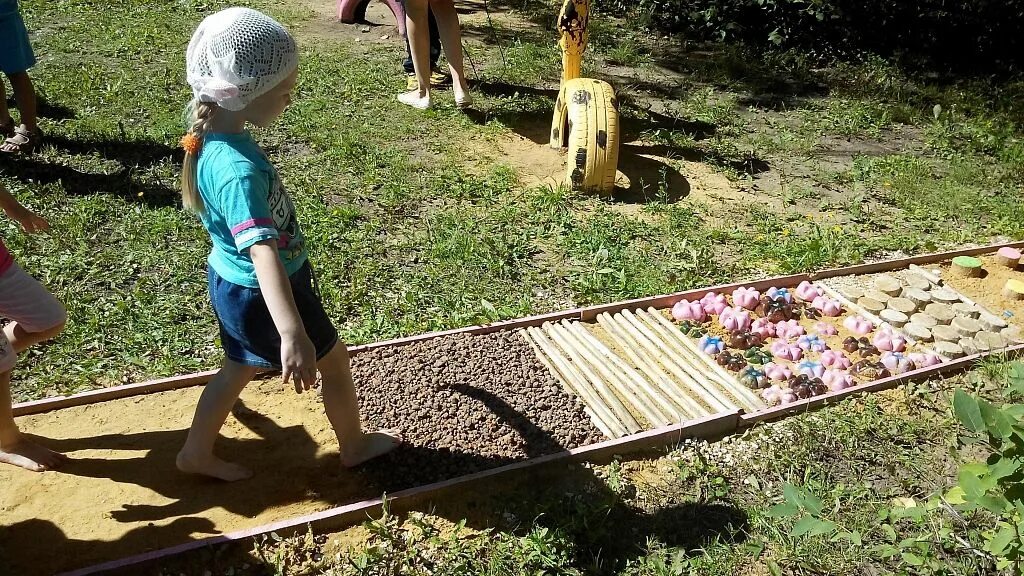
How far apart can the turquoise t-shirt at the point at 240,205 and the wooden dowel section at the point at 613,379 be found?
1.72 meters

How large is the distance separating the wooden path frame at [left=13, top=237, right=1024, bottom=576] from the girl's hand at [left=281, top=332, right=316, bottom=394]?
776 millimetres

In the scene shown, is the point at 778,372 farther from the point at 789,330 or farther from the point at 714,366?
the point at 789,330

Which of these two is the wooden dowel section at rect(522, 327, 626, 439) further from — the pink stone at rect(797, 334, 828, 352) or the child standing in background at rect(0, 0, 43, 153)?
the child standing in background at rect(0, 0, 43, 153)

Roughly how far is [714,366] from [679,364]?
17 centimetres

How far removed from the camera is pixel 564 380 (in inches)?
153

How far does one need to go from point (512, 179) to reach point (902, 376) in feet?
10.1

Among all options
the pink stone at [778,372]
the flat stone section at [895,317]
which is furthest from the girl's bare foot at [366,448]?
the flat stone section at [895,317]

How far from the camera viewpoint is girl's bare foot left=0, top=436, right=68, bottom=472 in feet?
10.3

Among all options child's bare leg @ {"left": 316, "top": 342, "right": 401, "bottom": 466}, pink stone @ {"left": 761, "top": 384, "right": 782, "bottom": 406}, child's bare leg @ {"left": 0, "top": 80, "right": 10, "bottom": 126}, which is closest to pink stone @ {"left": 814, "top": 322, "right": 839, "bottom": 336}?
pink stone @ {"left": 761, "top": 384, "right": 782, "bottom": 406}

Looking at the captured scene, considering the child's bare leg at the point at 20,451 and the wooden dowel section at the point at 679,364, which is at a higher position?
the child's bare leg at the point at 20,451

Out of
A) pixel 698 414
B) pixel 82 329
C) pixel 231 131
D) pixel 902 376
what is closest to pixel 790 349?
pixel 902 376

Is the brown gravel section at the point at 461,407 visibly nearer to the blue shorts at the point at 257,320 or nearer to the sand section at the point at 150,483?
the sand section at the point at 150,483

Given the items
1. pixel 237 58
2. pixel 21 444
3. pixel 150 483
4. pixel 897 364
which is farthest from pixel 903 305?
pixel 21 444

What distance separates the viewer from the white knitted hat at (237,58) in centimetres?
235
